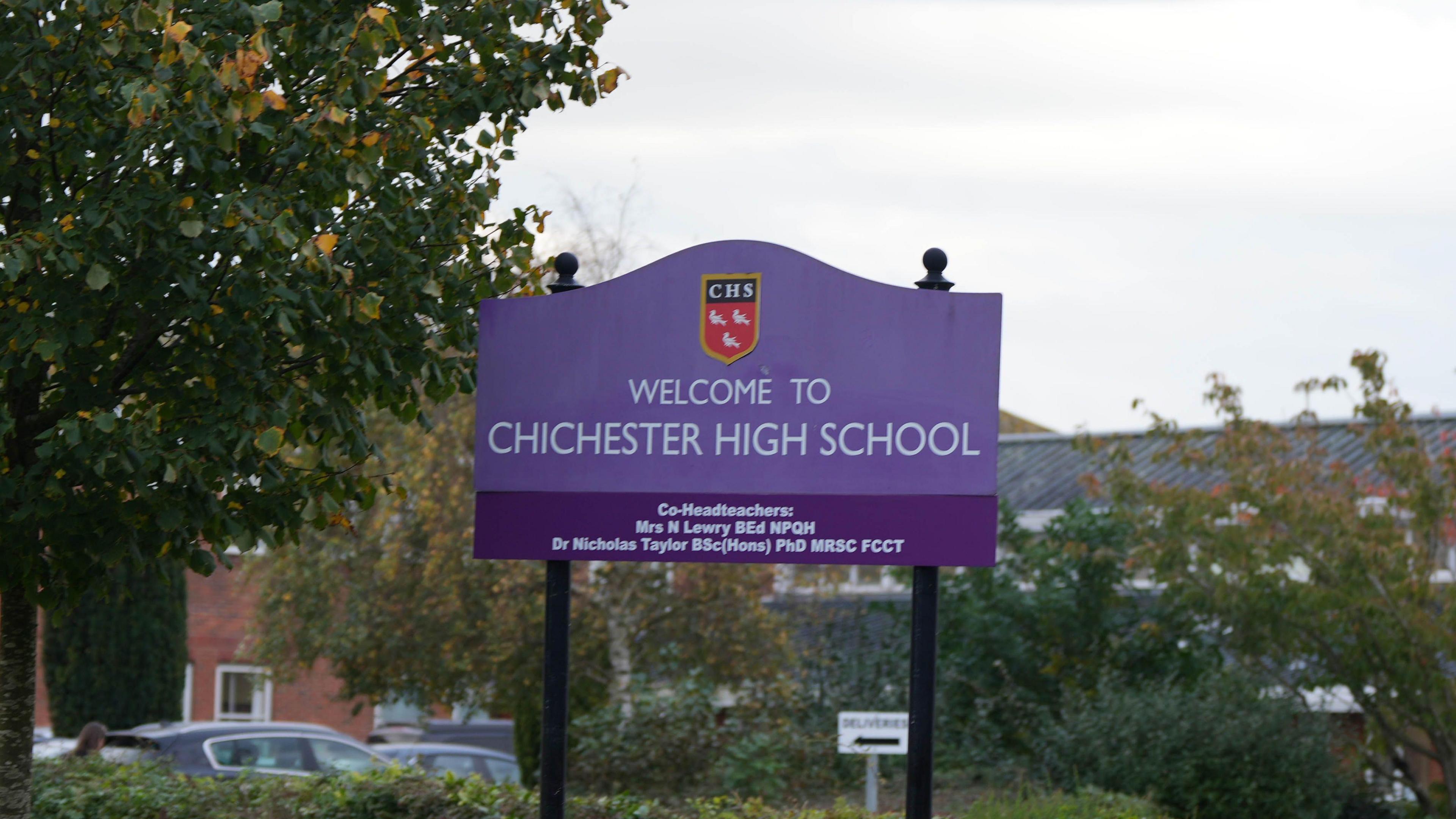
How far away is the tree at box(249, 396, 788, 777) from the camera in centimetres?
1598

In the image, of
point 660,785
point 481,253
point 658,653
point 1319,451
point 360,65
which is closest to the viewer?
point 360,65

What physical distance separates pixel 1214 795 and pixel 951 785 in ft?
6.82

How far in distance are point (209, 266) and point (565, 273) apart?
5.23ft

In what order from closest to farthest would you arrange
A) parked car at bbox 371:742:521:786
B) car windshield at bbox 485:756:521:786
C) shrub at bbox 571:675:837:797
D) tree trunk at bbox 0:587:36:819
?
1. tree trunk at bbox 0:587:36:819
2. shrub at bbox 571:675:837:797
3. parked car at bbox 371:742:521:786
4. car windshield at bbox 485:756:521:786

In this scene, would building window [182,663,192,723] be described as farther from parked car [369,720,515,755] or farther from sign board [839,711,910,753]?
Result: sign board [839,711,910,753]

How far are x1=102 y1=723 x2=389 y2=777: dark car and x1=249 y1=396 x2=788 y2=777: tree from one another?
215 cm

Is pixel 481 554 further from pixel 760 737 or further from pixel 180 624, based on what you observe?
pixel 180 624

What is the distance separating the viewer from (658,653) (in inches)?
616

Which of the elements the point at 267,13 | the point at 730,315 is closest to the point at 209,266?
the point at 267,13

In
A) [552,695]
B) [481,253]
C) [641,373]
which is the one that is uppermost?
[481,253]

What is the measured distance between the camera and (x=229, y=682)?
28.2m

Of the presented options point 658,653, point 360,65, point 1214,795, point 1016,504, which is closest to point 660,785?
point 658,653

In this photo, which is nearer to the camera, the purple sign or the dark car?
the purple sign

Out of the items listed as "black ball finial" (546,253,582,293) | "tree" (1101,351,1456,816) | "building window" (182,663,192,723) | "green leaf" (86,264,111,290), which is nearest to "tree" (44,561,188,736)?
"building window" (182,663,192,723)
